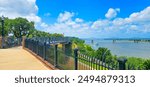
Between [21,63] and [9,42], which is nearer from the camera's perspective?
[21,63]

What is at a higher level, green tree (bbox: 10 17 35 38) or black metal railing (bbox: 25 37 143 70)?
green tree (bbox: 10 17 35 38)

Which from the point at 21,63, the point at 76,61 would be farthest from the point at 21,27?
the point at 76,61

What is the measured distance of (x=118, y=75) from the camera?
9.91 meters

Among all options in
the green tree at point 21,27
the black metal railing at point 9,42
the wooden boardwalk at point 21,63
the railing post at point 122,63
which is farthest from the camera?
the green tree at point 21,27

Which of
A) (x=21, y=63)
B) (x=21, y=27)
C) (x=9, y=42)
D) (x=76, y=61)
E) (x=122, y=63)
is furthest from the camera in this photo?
(x=21, y=27)

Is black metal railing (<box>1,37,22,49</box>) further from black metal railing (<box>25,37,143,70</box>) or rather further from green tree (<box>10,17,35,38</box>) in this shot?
green tree (<box>10,17,35,38</box>)

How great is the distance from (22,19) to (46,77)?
82.3 metres

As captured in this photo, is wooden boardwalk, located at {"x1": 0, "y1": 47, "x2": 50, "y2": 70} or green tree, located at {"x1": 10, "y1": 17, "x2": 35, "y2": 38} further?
green tree, located at {"x1": 10, "y1": 17, "x2": 35, "y2": 38}

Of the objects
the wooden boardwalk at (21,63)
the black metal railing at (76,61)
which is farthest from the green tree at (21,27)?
the black metal railing at (76,61)

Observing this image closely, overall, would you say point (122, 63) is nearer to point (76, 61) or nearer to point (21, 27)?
point (76, 61)

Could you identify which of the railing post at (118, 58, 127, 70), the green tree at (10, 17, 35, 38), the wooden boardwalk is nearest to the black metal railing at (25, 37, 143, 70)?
the railing post at (118, 58, 127, 70)

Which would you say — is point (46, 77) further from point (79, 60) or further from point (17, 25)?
point (17, 25)

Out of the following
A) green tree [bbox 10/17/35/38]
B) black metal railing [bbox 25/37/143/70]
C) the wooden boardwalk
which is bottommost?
the wooden boardwalk

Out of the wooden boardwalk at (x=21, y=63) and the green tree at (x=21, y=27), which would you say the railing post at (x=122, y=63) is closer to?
the wooden boardwalk at (x=21, y=63)
